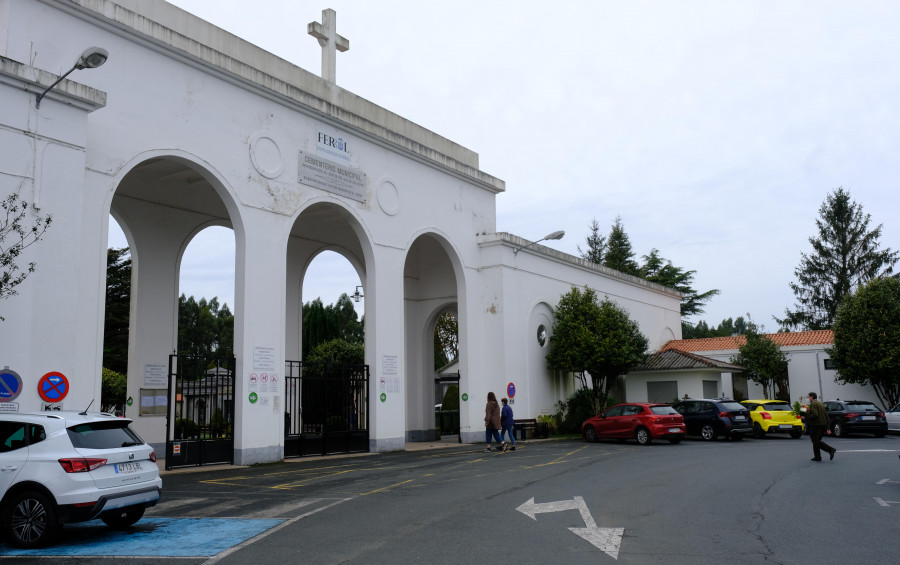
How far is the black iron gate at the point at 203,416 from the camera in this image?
16.4 meters

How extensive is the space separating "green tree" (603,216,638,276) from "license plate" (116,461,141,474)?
55540 millimetres

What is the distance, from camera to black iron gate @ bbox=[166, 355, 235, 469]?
16375 mm

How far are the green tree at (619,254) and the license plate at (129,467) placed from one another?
55.5m

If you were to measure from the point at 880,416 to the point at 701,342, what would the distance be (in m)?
16.8

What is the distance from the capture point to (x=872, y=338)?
107 feet

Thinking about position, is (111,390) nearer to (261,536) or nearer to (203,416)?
(203,416)

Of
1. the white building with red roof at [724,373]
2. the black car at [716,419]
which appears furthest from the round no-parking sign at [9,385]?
the white building with red roof at [724,373]

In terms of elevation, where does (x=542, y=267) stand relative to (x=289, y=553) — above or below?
above

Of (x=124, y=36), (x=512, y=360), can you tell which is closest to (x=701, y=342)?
(x=512, y=360)

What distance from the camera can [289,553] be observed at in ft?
24.9

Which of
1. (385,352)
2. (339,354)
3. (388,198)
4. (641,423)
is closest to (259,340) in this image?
(385,352)

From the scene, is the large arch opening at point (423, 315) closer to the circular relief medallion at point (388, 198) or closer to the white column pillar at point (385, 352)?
the circular relief medallion at point (388, 198)

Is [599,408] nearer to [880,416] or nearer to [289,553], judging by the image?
[880,416]

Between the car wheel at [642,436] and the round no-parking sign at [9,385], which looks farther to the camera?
the car wheel at [642,436]
